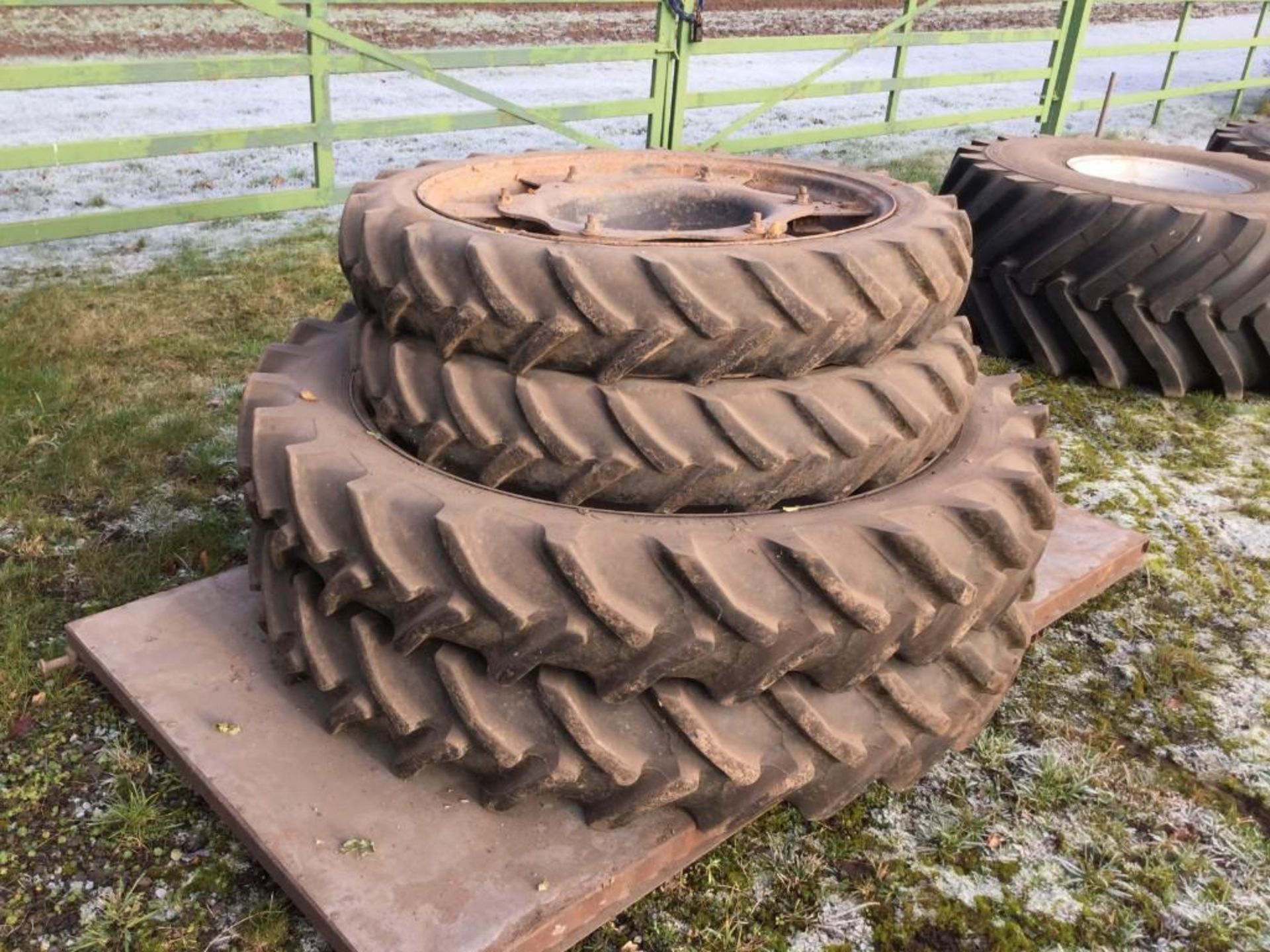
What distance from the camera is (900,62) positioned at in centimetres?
853

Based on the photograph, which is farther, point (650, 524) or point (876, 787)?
point (876, 787)

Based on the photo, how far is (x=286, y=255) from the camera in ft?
19.0

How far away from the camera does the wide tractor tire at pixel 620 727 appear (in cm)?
183

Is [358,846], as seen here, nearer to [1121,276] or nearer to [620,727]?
[620,727]

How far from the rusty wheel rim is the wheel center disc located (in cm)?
258

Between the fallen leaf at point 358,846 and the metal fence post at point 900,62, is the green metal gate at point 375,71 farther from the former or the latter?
the fallen leaf at point 358,846

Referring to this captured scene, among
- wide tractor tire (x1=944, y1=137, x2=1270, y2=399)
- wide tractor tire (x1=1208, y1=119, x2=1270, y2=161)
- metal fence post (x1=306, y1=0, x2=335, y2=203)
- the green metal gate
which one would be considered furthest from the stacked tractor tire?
wide tractor tire (x1=1208, y1=119, x2=1270, y2=161)

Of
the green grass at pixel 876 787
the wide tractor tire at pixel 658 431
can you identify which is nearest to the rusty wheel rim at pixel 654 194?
the wide tractor tire at pixel 658 431

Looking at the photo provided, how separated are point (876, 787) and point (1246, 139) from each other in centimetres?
547

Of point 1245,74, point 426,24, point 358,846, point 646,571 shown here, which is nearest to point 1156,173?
point 646,571

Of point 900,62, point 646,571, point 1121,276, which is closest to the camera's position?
point 646,571

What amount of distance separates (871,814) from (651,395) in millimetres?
948

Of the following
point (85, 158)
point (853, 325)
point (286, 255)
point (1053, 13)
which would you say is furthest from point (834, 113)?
point (1053, 13)

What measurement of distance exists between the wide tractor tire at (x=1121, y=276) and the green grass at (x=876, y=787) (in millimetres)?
662
